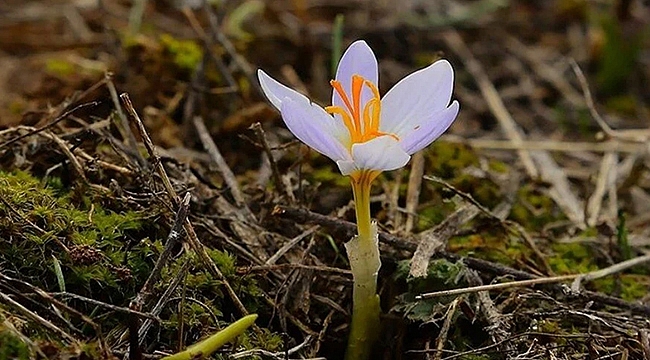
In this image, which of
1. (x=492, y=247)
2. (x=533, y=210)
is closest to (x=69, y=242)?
(x=492, y=247)

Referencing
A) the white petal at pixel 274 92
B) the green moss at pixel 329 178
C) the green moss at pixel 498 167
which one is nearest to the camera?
the white petal at pixel 274 92

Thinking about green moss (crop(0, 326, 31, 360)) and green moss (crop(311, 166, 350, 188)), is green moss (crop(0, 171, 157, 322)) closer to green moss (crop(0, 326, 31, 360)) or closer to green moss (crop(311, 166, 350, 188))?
green moss (crop(0, 326, 31, 360))

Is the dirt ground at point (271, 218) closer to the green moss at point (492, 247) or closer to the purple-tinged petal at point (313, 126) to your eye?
the green moss at point (492, 247)

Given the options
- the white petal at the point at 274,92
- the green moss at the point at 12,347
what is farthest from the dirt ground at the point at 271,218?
the white petal at the point at 274,92

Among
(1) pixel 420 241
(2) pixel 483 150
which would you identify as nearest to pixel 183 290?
(1) pixel 420 241

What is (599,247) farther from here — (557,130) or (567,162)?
(557,130)

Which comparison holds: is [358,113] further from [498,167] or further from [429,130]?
[498,167]
